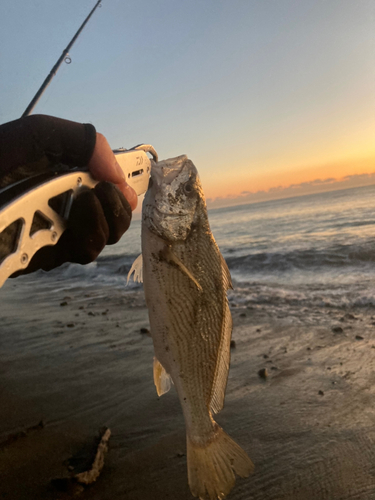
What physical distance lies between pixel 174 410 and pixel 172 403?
153 millimetres

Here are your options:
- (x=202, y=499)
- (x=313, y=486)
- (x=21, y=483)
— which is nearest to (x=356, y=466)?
(x=313, y=486)

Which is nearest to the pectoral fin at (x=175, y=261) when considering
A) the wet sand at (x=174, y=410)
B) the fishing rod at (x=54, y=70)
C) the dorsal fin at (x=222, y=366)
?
the dorsal fin at (x=222, y=366)

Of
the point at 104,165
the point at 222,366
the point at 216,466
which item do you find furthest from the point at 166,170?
the point at 216,466

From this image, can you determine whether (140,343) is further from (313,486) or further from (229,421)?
(313,486)

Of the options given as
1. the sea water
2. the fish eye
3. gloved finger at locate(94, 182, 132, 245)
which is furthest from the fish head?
the sea water

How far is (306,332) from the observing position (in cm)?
664

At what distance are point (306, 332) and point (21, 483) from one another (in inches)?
210

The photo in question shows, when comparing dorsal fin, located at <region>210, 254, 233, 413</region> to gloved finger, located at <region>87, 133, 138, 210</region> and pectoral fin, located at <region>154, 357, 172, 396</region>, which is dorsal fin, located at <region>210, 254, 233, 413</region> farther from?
gloved finger, located at <region>87, 133, 138, 210</region>

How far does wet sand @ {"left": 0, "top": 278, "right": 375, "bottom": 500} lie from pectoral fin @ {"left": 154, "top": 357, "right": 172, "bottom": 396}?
1051mm

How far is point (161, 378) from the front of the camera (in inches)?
103

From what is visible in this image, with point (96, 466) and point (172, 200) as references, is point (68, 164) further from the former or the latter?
point (96, 466)

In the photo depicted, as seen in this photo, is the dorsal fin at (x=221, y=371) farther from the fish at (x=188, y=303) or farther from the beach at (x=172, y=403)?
the beach at (x=172, y=403)

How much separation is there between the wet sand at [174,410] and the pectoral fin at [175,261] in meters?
1.94

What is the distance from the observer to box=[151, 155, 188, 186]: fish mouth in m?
2.55
